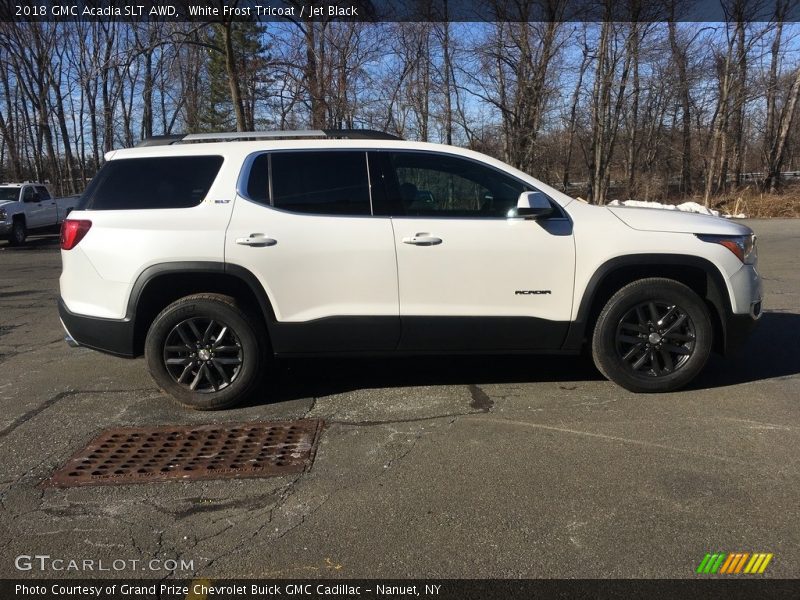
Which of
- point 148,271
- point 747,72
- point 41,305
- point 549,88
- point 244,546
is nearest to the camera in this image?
point 244,546

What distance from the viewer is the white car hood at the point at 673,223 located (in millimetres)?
4574

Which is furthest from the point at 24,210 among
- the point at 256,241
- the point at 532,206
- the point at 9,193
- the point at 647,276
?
the point at 647,276

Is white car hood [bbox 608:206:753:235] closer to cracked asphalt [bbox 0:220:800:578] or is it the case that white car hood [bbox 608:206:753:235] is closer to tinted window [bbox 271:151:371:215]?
cracked asphalt [bbox 0:220:800:578]

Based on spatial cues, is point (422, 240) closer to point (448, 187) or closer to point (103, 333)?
point (448, 187)

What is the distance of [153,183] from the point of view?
15.3 ft

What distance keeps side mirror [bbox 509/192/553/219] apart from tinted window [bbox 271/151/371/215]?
3.55 feet

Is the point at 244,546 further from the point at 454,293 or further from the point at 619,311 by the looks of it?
the point at 619,311

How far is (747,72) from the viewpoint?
92.8ft

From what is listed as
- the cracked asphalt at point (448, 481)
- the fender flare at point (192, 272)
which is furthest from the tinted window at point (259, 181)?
the cracked asphalt at point (448, 481)

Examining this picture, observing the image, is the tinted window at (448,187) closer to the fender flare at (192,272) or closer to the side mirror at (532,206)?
the side mirror at (532,206)

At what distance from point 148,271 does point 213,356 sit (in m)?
0.76

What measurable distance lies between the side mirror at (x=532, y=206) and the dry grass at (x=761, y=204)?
979 inches

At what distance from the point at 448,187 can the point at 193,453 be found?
2.56m

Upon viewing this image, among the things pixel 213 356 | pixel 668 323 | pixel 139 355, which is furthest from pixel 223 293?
pixel 668 323
